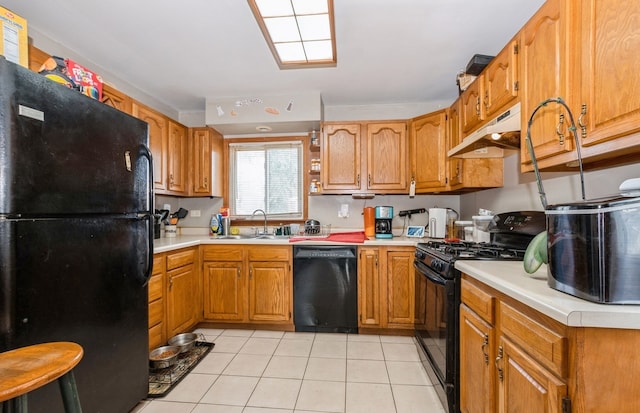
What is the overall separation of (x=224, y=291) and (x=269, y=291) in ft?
1.51

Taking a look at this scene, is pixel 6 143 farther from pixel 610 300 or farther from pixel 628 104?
pixel 628 104

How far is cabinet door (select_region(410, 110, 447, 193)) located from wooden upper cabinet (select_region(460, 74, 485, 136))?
379 millimetres

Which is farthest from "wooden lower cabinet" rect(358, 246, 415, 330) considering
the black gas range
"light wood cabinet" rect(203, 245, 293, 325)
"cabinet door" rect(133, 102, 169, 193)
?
"cabinet door" rect(133, 102, 169, 193)

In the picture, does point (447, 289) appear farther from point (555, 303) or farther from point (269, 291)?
point (269, 291)

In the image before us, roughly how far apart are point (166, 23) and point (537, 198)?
281 cm

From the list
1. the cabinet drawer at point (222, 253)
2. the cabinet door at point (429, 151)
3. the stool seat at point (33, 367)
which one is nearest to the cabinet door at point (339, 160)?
the cabinet door at point (429, 151)

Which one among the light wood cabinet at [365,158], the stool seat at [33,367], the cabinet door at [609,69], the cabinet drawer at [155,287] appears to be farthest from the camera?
the light wood cabinet at [365,158]

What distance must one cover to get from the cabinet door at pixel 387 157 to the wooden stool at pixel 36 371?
2.67 m

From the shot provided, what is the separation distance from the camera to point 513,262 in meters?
1.53

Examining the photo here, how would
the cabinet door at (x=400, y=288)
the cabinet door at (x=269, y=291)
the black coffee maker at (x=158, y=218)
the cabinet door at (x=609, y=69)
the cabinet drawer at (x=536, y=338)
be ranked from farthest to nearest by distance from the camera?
1. the black coffee maker at (x=158, y=218)
2. the cabinet door at (x=269, y=291)
3. the cabinet door at (x=400, y=288)
4. the cabinet door at (x=609, y=69)
5. the cabinet drawer at (x=536, y=338)

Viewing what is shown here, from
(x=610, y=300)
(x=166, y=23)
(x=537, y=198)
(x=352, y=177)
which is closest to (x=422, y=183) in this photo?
(x=352, y=177)

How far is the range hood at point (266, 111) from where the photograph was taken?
3012mm

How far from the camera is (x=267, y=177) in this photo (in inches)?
139

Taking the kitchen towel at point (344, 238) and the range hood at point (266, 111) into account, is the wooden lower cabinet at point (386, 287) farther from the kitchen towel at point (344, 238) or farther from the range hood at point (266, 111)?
the range hood at point (266, 111)
